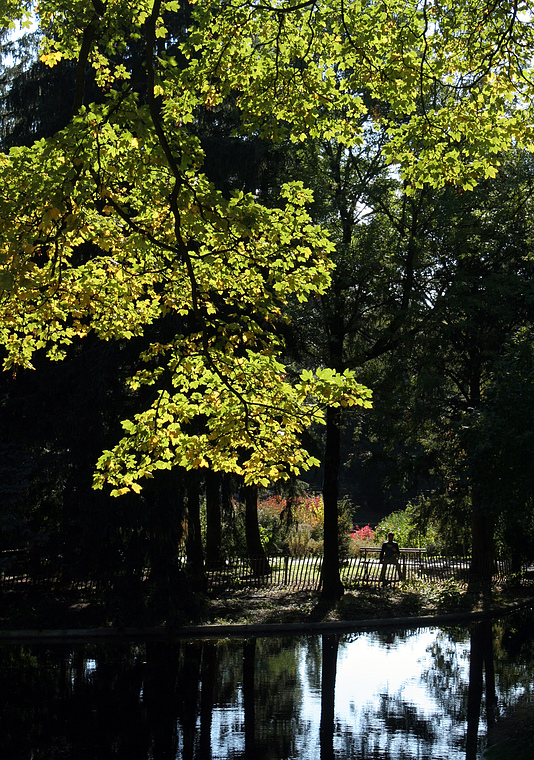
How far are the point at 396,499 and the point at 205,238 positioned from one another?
2534 inches

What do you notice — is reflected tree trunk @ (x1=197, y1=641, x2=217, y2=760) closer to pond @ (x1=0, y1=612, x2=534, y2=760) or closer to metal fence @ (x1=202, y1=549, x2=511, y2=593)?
pond @ (x1=0, y1=612, x2=534, y2=760)

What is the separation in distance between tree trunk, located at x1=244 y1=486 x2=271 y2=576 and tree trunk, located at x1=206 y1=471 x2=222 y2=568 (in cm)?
100

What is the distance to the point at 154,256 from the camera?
979 cm

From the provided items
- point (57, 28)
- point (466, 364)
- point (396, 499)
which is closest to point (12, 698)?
point (57, 28)

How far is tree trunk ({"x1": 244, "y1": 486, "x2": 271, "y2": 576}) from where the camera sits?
2559cm

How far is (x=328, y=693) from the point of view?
13344 millimetres

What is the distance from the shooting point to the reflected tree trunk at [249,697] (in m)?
10.3

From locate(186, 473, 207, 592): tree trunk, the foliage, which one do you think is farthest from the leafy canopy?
the foliage

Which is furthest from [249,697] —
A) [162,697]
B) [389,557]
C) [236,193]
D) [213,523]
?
[389,557]

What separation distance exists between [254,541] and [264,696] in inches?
554

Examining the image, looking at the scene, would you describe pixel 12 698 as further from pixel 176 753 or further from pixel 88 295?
pixel 88 295

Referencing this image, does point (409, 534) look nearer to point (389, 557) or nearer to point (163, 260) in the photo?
point (389, 557)

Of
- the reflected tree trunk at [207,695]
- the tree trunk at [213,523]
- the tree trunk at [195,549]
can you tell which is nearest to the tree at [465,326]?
the tree trunk at [213,523]

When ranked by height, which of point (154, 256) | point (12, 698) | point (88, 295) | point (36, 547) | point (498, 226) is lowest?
point (12, 698)
